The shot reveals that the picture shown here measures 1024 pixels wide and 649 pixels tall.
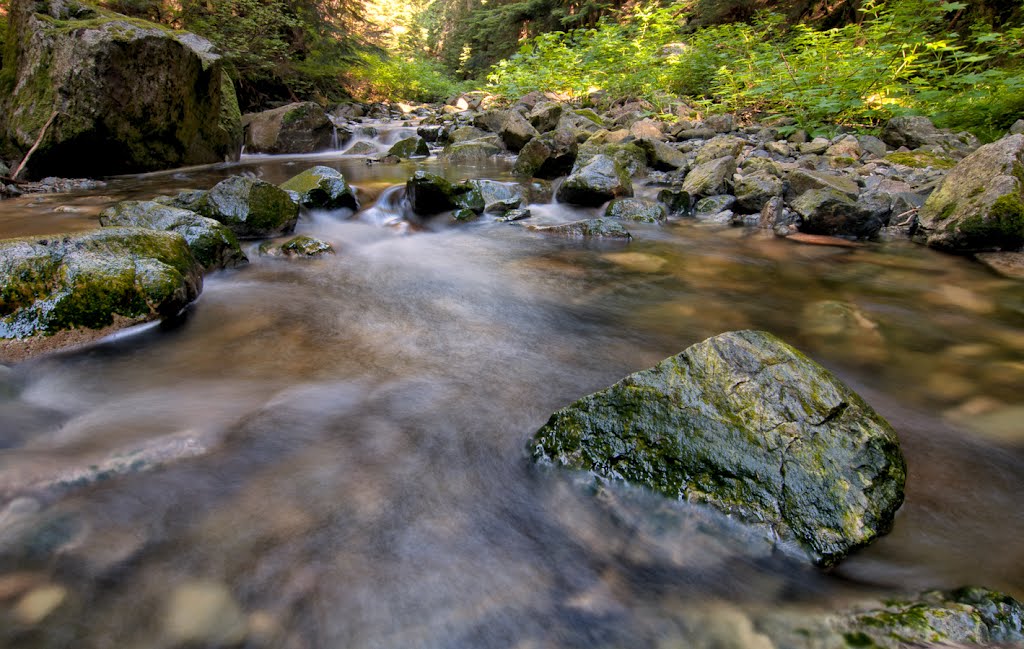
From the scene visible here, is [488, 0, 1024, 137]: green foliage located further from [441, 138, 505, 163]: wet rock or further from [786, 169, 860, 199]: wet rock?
[441, 138, 505, 163]: wet rock

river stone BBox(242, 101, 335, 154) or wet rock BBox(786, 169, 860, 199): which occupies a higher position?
wet rock BBox(786, 169, 860, 199)

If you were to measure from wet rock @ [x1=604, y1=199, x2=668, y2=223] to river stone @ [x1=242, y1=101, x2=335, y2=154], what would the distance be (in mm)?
8137

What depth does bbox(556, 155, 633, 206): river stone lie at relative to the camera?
6.93 meters

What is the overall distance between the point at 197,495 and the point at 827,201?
20.8 feet

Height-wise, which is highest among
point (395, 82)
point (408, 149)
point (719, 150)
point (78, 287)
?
point (395, 82)

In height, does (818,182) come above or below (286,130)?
above

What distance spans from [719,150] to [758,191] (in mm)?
1913

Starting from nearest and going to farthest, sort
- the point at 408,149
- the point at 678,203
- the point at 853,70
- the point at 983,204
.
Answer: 1. the point at 983,204
2. the point at 678,203
3. the point at 853,70
4. the point at 408,149

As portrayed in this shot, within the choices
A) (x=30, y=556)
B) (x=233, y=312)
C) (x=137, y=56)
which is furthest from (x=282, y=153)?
(x=30, y=556)

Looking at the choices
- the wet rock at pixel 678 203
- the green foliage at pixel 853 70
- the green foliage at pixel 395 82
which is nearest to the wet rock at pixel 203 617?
the wet rock at pixel 678 203

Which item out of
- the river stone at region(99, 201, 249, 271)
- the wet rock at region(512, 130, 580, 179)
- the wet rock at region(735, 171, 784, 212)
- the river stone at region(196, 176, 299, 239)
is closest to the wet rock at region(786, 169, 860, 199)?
the wet rock at region(735, 171, 784, 212)

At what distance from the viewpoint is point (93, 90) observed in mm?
7074

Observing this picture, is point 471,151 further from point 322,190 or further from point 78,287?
point 78,287

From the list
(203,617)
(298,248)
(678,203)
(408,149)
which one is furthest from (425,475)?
(408,149)
